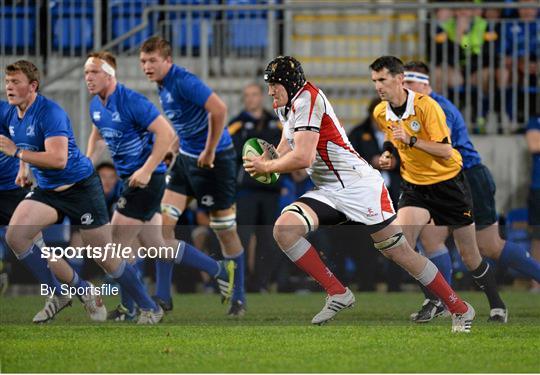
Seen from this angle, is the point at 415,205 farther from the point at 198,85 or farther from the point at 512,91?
the point at 512,91

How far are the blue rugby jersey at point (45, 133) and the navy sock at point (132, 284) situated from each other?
82 cm

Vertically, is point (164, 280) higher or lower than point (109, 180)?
lower

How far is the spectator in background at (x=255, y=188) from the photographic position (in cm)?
1523

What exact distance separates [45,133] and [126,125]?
3.98 ft

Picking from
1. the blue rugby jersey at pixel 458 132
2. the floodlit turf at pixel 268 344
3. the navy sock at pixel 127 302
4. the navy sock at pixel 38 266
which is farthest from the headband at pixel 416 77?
the navy sock at pixel 38 266

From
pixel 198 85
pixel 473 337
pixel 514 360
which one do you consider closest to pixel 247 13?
pixel 198 85

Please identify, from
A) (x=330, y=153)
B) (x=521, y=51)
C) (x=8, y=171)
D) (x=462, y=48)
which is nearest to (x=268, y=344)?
(x=330, y=153)

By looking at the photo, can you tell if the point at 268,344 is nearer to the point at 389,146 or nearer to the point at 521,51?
the point at 389,146

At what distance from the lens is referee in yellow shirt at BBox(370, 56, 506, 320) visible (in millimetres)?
10664

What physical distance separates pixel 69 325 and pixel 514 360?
13.6ft

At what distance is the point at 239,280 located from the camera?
12336mm

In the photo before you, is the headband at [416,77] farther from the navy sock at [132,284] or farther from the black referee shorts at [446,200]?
the navy sock at [132,284]

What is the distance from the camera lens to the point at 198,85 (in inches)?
476

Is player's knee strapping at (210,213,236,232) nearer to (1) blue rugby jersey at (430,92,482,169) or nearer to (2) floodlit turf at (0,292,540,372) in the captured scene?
(2) floodlit turf at (0,292,540,372)
